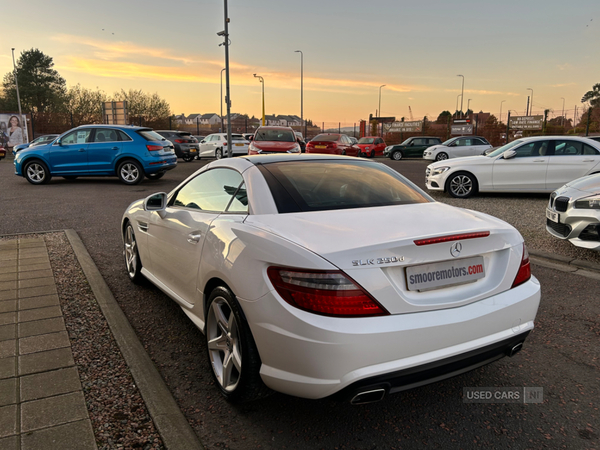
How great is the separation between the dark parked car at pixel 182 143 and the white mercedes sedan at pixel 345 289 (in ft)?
77.2

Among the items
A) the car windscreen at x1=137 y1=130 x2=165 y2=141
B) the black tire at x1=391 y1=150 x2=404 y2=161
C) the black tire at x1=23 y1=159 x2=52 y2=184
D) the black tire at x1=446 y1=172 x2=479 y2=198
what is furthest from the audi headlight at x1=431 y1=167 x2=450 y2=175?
the black tire at x1=391 y1=150 x2=404 y2=161

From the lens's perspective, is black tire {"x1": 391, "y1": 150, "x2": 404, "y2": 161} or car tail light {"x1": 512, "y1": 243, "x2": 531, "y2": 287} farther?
black tire {"x1": 391, "y1": 150, "x2": 404, "y2": 161}

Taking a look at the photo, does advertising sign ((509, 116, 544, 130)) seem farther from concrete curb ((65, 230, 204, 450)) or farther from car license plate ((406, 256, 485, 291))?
car license plate ((406, 256, 485, 291))

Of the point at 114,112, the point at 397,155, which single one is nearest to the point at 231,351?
the point at 397,155

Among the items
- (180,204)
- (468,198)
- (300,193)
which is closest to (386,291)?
(300,193)

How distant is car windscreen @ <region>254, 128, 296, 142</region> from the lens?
17047mm

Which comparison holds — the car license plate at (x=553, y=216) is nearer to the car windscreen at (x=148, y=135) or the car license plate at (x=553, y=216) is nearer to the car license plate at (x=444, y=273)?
the car license plate at (x=444, y=273)

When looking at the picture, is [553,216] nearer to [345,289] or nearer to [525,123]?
[345,289]

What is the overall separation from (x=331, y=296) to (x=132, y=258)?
3302 millimetres

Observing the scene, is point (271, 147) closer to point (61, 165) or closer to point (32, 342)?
point (61, 165)

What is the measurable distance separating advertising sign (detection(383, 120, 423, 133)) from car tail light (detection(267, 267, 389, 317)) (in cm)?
4375

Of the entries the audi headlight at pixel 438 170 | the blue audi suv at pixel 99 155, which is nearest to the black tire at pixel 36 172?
the blue audi suv at pixel 99 155

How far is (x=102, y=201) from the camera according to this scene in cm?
1095

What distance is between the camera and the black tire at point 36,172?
14297 mm
